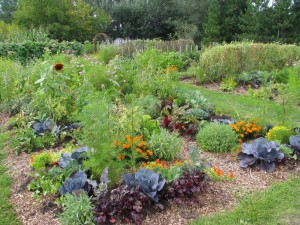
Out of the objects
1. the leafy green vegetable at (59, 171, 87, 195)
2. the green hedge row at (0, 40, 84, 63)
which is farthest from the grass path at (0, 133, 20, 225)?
the green hedge row at (0, 40, 84, 63)

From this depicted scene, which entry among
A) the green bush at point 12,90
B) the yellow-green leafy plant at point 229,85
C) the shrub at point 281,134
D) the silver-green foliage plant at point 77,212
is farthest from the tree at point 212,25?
the silver-green foliage plant at point 77,212

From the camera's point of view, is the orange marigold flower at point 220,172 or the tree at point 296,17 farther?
the tree at point 296,17

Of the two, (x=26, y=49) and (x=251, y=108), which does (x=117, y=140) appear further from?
(x=26, y=49)

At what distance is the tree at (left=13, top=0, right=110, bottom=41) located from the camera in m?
24.1

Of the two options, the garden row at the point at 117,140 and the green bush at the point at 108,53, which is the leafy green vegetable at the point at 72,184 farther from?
the green bush at the point at 108,53

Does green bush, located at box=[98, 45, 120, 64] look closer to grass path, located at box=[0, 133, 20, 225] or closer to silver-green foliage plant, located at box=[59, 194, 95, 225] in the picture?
grass path, located at box=[0, 133, 20, 225]

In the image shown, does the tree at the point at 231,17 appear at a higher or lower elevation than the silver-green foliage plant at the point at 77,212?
higher

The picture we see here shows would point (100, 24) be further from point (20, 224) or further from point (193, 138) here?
point (20, 224)

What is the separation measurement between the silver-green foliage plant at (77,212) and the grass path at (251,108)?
342 cm

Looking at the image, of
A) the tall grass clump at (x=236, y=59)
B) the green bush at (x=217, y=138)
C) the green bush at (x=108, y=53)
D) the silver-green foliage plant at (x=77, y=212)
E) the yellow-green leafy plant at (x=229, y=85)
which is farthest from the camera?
the green bush at (x=108, y=53)

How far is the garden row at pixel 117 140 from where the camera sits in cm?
336

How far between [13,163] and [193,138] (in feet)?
8.75

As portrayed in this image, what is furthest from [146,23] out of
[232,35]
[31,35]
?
[31,35]

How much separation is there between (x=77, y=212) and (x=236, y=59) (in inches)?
345
